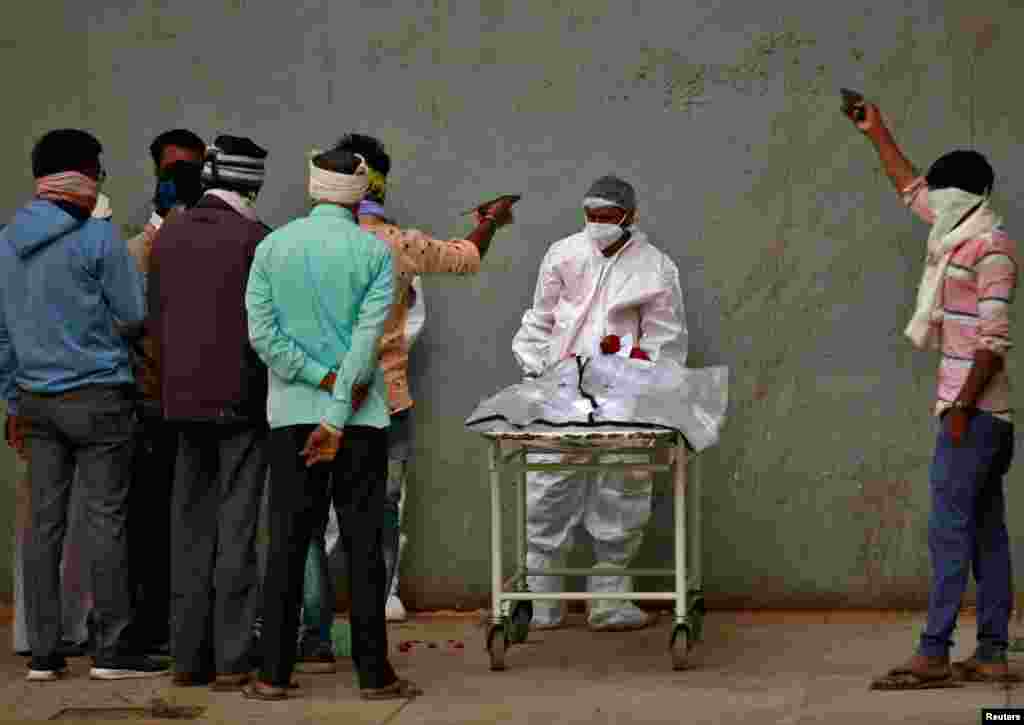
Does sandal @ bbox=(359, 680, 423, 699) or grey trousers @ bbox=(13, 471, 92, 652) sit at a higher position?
A: grey trousers @ bbox=(13, 471, 92, 652)

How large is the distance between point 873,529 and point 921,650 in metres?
2.00

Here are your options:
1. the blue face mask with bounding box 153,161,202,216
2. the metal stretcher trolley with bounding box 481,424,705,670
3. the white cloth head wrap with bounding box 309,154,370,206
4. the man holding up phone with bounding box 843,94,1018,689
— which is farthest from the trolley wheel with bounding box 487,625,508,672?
the blue face mask with bounding box 153,161,202,216

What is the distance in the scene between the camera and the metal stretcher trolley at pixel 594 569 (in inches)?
321

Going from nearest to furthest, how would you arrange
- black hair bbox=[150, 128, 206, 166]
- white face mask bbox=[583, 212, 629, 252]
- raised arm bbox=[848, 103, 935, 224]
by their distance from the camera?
1. raised arm bbox=[848, 103, 935, 224]
2. black hair bbox=[150, 128, 206, 166]
3. white face mask bbox=[583, 212, 629, 252]

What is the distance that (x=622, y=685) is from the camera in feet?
→ 26.1

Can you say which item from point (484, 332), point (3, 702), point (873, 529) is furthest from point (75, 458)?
point (873, 529)

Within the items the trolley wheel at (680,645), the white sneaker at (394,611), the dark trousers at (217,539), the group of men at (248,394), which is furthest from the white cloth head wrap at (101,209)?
the trolley wheel at (680,645)

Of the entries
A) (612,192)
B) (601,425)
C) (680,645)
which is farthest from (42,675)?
(612,192)

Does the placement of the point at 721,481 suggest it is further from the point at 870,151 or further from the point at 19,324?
the point at 19,324

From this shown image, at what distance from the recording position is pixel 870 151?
375 inches

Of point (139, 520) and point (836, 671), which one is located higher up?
point (139, 520)

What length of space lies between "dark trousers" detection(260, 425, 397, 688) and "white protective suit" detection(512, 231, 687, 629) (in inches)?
74.0

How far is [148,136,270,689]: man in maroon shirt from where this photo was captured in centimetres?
780

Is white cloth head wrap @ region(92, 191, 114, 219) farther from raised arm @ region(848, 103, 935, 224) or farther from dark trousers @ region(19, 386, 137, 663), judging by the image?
raised arm @ region(848, 103, 935, 224)
